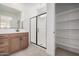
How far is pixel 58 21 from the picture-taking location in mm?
3205

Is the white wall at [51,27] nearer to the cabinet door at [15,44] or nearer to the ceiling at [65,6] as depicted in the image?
the ceiling at [65,6]

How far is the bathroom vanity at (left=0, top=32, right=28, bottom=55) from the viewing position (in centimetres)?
219

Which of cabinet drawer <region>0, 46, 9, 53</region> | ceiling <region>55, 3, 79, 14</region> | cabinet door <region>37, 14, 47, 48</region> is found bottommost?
cabinet drawer <region>0, 46, 9, 53</region>

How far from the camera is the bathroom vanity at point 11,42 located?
2190 mm

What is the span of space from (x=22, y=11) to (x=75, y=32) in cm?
235

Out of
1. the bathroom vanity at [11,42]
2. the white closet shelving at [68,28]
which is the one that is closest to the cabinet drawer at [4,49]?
the bathroom vanity at [11,42]

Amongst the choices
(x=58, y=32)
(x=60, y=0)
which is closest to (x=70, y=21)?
(x=58, y=32)

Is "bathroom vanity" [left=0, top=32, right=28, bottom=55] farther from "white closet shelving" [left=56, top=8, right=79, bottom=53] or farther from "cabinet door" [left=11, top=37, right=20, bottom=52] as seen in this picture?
"white closet shelving" [left=56, top=8, right=79, bottom=53]

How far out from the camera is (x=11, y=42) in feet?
7.88

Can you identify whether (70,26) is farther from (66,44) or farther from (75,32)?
(66,44)

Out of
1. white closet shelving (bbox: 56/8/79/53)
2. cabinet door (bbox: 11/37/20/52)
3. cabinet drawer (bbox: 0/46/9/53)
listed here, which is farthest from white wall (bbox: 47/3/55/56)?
cabinet drawer (bbox: 0/46/9/53)

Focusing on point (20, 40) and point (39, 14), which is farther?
point (39, 14)

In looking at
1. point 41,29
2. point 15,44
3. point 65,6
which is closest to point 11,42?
point 15,44

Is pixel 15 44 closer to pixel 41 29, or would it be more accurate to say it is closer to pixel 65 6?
pixel 41 29
